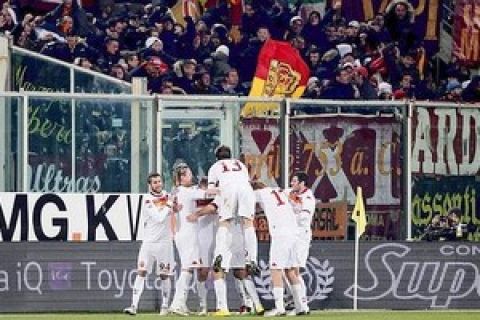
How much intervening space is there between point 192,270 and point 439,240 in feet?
13.4

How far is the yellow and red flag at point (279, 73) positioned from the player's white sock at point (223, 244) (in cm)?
474

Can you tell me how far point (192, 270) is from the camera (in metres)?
32.2

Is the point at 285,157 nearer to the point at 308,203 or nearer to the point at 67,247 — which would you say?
the point at 308,203

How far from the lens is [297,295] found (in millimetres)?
31750

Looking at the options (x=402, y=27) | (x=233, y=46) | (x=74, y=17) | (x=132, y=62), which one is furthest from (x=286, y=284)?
(x=402, y=27)

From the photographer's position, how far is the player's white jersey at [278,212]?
1256 inches


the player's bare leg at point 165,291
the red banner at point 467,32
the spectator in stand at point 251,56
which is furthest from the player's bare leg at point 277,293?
the red banner at point 467,32

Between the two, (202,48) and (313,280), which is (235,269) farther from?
(202,48)

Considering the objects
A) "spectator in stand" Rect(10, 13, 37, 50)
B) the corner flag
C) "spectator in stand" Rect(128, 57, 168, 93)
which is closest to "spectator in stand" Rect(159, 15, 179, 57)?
"spectator in stand" Rect(128, 57, 168, 93)

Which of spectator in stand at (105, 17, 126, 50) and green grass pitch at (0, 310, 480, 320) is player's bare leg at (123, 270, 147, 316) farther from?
spectator in stand at (105, 17, 126, 50)

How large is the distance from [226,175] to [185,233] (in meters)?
1.12

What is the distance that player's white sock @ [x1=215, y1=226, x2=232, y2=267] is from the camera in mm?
31406

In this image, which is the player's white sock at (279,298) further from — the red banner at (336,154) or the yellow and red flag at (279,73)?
the yellow and red flag at (279,73)

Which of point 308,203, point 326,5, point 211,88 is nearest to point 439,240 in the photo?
point 308,203
